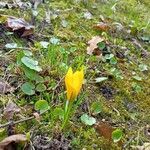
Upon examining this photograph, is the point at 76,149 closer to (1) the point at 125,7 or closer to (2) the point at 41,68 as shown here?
(2) the point at 41,68

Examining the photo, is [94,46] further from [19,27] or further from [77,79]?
[77,79]

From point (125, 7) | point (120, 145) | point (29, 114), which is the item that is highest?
point (29, 114)

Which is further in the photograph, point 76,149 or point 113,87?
point 113,87

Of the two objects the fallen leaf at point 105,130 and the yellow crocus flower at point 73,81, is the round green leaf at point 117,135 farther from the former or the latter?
the yellow crocus flower at point 73,81

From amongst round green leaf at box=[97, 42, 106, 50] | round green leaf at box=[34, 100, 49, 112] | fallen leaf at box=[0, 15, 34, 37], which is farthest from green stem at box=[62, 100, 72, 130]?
round green leaf at box=[97, 42, 106, 50]

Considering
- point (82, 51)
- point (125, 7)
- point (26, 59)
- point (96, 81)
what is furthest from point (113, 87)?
point (125, 7)

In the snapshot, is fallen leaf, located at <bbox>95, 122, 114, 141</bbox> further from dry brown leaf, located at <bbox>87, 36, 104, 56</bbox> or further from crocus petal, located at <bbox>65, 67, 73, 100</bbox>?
dry brown leaf, located at <bbox>87, 36, 104, 56</bbox>
